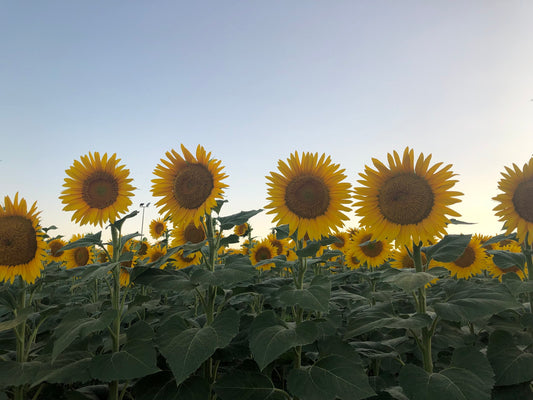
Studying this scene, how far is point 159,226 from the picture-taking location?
375 inches

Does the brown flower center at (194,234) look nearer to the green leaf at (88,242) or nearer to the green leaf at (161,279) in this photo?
the green leaf at (88,242)

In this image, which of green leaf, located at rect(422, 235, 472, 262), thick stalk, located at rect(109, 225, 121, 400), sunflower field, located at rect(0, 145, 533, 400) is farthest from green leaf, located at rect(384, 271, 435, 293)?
thick stalk, located at rect(109, 225, 121, 400)

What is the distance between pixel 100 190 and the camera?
356 cm

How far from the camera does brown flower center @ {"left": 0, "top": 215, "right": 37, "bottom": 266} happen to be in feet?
11.3

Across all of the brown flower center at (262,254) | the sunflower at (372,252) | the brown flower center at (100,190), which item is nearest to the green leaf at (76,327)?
the brown flower center at (100,190)

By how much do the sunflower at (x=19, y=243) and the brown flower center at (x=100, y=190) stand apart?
0.50 metres

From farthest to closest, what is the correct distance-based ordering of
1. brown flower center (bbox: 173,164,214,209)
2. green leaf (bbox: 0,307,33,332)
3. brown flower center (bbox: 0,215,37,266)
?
brown flower center (bbox: 0,215,37,266)
brown flower center (bbox: 173,164,214,209)
green leaf (bbox: 0,307,33,332)

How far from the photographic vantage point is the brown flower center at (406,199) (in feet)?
9.80

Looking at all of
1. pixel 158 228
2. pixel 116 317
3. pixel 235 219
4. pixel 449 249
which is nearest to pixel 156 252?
pixel 158 228

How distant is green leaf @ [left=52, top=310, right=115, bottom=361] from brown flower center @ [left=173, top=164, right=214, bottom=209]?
109cm

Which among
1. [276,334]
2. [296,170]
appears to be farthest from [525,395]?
[296,170]

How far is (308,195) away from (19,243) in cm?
270

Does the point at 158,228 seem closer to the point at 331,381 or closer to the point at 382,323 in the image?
the point at 331,381

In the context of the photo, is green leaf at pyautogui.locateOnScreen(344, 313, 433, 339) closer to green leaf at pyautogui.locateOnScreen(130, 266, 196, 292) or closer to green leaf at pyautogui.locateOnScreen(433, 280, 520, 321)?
green leaf at pyautogui.locateOnScreen(433, 280, 520, 321)
